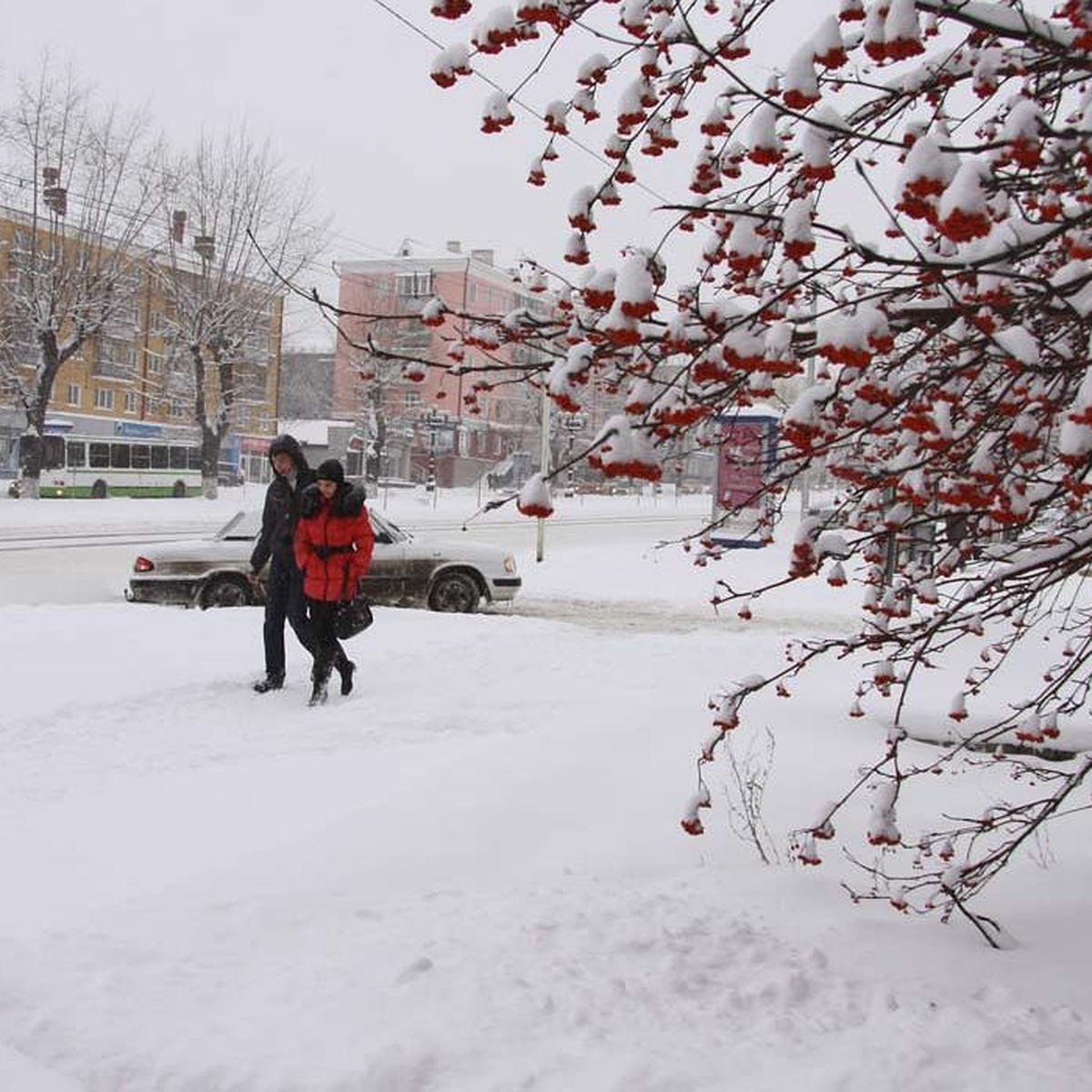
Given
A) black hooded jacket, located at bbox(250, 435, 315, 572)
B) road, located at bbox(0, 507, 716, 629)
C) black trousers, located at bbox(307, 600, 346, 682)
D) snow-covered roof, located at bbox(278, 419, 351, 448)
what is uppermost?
snow-covered roof, located at bbox(278, 419, 351, 448)

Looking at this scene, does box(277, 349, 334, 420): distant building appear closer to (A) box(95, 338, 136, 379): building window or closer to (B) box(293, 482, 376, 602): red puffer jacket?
(A) box(95, 338, 136, 379): building window

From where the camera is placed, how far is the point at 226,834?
15.6ft

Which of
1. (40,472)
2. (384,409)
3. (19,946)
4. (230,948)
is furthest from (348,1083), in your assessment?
(384,409)

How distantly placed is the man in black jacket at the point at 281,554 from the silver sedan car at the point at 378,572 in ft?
15.1

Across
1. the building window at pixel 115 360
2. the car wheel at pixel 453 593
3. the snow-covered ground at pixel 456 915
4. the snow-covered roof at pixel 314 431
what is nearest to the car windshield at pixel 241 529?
the car wheel at pixel 453 593

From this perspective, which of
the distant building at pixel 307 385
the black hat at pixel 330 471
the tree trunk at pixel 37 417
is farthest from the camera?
the distant building at pixel 307 385

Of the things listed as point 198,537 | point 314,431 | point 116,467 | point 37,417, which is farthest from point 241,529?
point 314,431

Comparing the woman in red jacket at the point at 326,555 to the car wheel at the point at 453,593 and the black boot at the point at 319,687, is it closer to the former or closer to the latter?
the black boot at the point at 319,687

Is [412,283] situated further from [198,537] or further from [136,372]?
[198,537]

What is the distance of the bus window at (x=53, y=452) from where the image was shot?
115 feet

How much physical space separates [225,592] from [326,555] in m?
5.33

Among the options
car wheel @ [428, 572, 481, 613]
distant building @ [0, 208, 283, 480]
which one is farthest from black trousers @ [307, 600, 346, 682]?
distant building @ [0, 208, 283, 480]

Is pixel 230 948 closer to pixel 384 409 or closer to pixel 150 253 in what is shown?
pixel 150 253

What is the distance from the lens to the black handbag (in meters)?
7.56
